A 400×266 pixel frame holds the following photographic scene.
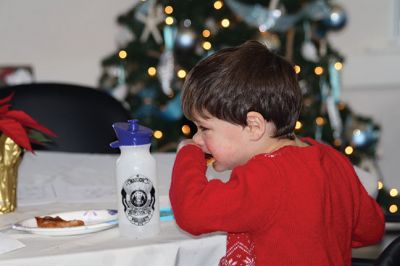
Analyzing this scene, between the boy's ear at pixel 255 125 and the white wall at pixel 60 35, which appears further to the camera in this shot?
the white wall at pixel 60 35

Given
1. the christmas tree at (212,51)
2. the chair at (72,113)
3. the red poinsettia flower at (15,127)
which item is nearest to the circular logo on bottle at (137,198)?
the red poinsettia flower at (15,127)

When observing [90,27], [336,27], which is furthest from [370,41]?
[90,27]

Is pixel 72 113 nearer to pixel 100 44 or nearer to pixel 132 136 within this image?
pixel 100 44

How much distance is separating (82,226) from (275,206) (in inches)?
13.4

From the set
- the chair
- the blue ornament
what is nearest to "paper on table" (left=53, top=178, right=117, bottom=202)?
the chair

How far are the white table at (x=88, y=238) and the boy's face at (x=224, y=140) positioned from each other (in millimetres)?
144

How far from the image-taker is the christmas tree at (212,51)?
338 cm

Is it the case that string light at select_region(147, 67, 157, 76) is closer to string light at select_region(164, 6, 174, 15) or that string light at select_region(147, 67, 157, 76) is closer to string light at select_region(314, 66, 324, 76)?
string light at select_region(164, 6, 174, 15)

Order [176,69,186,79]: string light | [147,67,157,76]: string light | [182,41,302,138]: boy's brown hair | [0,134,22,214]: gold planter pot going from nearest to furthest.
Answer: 1. [182,41,302,138]: boy's brown hair
2. [0,134,22,214]: gold planter pot
3. [176,69,186,79]: string light
4. [147,67,157,76]: string light

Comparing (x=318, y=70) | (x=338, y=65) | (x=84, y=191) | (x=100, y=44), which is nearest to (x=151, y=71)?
(x=100, y=44)

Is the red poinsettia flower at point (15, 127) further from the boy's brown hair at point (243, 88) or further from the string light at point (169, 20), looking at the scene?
the string light at point (169, 20)

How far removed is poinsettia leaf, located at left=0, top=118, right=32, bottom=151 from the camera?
1511 mm

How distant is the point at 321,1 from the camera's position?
3523 millimetres

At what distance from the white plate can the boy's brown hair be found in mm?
256
